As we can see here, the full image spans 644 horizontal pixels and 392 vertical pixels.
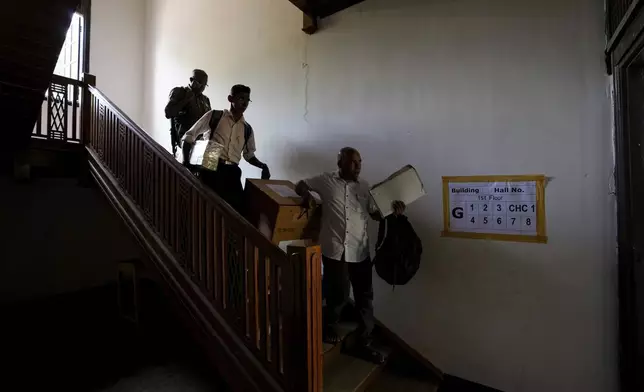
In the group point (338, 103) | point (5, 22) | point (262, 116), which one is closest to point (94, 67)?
point (262, 116)

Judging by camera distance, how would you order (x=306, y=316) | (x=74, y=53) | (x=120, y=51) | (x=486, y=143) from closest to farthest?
(x=306, y=316) → (x=486, y=143) → (x=74, y=53) → (x=120, y=51)

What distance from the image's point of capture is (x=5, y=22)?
1.75 metres

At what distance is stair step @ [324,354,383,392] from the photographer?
1975mm

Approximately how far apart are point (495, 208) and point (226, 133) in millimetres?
1990

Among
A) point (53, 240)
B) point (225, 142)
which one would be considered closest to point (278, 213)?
point (225, 142)

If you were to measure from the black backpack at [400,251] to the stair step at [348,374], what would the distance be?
0.57m

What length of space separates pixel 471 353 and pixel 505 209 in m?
1.05

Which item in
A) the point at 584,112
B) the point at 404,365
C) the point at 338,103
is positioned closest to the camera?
the point at 584,112

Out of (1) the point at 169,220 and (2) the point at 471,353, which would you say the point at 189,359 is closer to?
(1) the point at 169,220

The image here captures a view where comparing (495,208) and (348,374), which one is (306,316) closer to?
(348,374)

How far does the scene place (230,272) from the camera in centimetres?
189

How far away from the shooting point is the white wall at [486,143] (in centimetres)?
205

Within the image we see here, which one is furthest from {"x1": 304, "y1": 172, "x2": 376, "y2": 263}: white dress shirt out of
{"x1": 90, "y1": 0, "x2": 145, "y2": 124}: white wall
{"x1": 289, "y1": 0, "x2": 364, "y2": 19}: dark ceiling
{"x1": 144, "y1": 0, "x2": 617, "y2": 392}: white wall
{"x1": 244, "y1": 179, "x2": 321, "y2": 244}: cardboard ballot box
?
{"x1": 90, "y1": 0, "x2": 145, "y2": 124}: white wall

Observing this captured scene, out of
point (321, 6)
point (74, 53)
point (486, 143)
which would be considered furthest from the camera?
point (74, 53)
